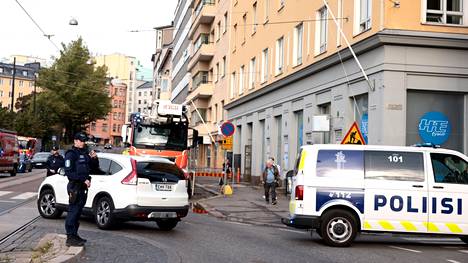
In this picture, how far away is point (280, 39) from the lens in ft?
102

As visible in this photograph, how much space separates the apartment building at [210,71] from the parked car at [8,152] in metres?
15.1

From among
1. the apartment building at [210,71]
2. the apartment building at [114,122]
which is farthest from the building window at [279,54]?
the apartment building at [114,122]

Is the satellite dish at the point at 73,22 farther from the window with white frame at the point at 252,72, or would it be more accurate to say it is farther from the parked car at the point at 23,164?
the window with white frame at the point at 252,72

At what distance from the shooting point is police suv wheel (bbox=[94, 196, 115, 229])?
12.2 meters

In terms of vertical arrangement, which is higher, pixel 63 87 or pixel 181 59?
pixel 181 59

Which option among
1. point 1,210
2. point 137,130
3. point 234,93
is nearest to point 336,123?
point 137,130

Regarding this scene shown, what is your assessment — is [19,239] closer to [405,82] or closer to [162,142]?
[162,142]

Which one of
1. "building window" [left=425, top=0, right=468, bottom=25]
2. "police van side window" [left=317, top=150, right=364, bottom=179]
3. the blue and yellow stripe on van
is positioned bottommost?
the blue and yellow stripe on van

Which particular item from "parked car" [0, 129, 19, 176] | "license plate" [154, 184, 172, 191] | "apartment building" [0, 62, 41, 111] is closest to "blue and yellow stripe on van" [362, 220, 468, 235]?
"license plate" [154, 184, 172, 191]

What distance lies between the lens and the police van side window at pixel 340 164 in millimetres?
11664

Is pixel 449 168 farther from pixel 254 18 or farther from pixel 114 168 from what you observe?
pixel 254 18

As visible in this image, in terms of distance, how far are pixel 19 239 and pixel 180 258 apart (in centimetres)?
310

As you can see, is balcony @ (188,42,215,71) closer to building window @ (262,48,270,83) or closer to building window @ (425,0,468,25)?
building window @ (262,48,270,83)

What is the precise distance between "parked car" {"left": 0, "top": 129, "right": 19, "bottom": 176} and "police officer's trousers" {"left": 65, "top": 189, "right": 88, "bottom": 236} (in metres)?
24.7
